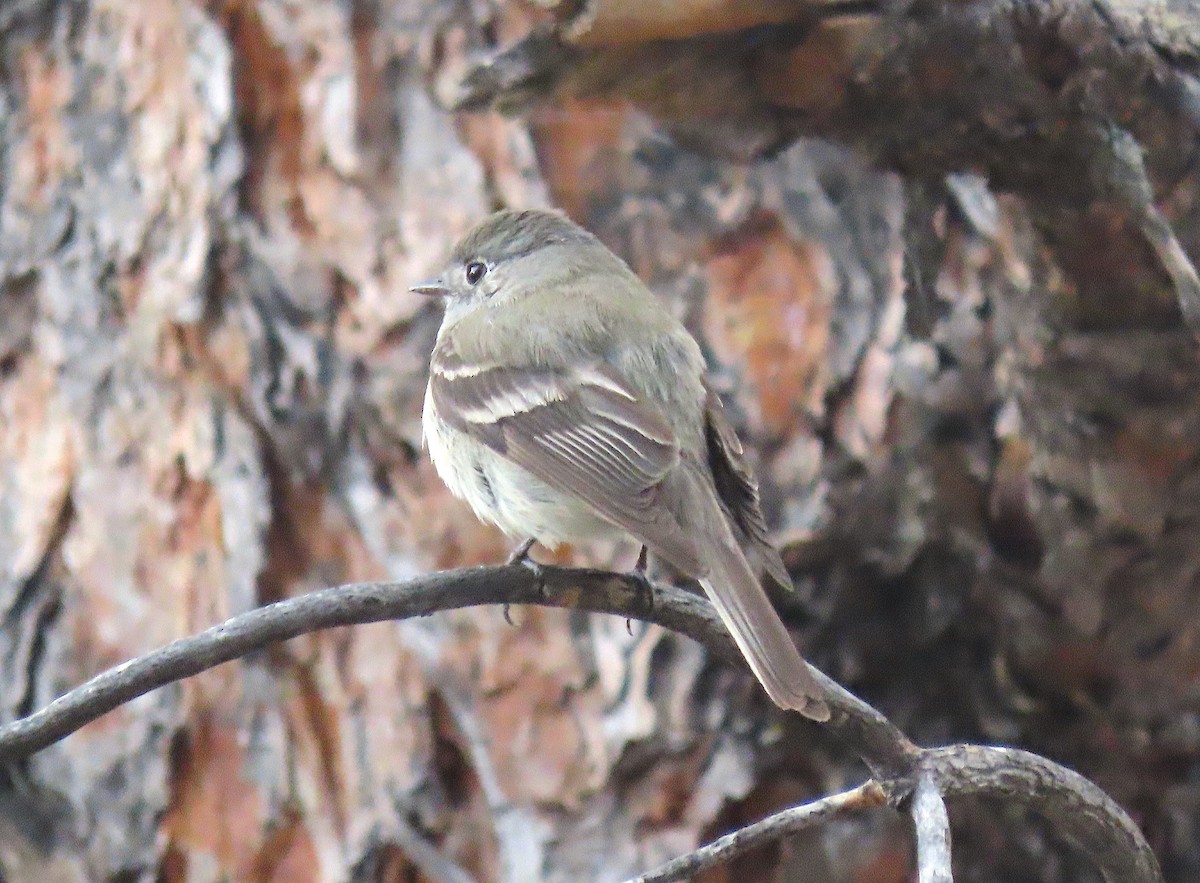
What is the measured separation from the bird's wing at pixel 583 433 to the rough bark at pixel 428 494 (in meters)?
0.50

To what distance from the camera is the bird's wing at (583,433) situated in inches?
76.4

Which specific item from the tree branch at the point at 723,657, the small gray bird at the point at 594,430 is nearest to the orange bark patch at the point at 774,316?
the small gray bird at the point at 594,430

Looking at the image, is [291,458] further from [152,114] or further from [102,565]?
[152,114]

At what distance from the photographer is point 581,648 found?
2.80 m

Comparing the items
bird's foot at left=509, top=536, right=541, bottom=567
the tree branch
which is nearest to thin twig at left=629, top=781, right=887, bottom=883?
the tree branch

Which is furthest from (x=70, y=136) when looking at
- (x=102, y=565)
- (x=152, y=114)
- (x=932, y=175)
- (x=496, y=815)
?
(x=932, y=175)

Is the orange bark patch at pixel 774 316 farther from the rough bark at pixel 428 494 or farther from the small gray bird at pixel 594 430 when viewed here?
the small gray bird at pixel 594 430

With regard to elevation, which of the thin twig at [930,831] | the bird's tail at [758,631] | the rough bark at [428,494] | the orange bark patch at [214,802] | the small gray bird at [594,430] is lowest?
the orange bark patch at [214,802]

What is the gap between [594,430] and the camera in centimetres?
212

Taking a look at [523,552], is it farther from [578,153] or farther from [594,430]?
[578,153]

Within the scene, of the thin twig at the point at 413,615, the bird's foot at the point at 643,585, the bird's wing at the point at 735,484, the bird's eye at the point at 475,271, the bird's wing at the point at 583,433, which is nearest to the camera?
the thin twig at the point at 413,615

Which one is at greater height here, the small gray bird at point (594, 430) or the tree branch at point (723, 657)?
the tree branch at point (723, 657)

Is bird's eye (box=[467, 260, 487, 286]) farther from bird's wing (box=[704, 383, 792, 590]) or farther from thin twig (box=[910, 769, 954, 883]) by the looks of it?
thin twig (box=[910, 769, 954, 883])

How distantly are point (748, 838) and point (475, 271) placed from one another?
1568 mm
